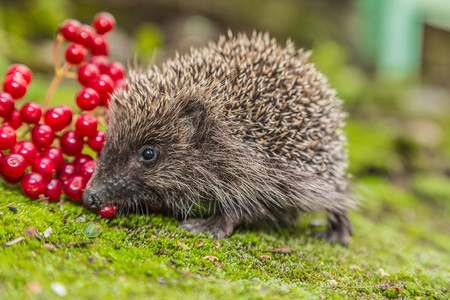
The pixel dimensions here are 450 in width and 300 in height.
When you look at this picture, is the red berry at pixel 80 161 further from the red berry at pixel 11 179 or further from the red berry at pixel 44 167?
the red berry at pixel 11 179

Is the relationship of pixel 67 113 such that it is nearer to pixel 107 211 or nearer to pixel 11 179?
pixel 11 179

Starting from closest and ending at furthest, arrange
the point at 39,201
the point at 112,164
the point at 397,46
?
the point at 39,201
the point at 112,164
the point at 397,46

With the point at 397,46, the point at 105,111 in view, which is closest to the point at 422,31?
the point at 397,46

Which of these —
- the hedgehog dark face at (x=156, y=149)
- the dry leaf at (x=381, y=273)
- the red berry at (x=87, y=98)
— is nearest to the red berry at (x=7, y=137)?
the red berry at (x=87, y=98)

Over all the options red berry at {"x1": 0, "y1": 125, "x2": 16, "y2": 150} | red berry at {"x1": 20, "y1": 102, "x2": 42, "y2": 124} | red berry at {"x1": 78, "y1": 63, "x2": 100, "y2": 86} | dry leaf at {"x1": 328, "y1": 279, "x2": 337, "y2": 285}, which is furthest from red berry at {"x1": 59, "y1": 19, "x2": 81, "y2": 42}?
dry leaf at {"x1": 328, "y1": 279, "x2": 337, "y2": 285}

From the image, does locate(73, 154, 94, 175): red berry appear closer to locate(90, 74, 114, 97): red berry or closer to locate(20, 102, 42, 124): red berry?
locate(20, 102, 42, 124): red berry

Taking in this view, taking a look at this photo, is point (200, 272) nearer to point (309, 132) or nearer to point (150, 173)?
point (150, 173)

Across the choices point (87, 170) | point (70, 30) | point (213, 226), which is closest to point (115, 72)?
point (70, 30)
